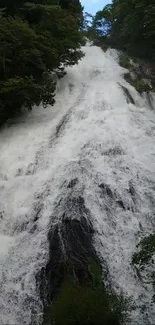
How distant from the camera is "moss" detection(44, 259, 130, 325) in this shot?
5.47 m


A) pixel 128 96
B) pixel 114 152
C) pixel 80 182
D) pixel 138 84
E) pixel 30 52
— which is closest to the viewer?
pixel 80 182

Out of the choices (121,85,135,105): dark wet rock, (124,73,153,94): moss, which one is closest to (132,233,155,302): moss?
(121,85,135,105): dark wet rock

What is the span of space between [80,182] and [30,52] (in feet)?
21.7

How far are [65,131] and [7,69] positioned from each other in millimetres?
3555

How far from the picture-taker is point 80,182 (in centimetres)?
904

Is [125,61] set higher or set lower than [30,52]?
lower

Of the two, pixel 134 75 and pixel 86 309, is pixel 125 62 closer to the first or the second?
pixel 134 75

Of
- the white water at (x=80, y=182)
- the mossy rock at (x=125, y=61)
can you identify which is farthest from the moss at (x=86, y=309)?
the mossy rock at (x=125, y=61)

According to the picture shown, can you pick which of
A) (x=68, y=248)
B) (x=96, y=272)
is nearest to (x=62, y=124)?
(x=68, y=248)

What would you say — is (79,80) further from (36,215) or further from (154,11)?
(36,215)

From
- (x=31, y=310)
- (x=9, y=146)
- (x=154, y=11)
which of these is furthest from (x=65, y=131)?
(x=154, y=11)

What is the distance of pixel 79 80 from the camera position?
55.8ft

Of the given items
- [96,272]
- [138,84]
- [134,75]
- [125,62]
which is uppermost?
[125,62]

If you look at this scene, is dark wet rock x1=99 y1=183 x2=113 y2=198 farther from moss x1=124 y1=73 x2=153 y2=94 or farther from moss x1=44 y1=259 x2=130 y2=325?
moss x1=124 y1=73 x2=153 y2=94
